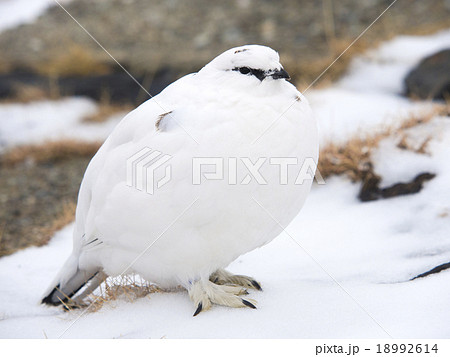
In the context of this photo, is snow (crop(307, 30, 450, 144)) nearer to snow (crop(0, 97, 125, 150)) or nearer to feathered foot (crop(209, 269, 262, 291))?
feathered foot (crop(209, 269, 262, 291))

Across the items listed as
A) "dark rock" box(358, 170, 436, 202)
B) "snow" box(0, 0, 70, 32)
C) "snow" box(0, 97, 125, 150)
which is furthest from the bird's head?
"snow" box(0, 0, 70, 32)

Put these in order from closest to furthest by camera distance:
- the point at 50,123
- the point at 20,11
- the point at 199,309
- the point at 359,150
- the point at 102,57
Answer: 1. the point at 199,309
2. the point at 359,150
3. the point at 50,123
4. the point at 102,57
5. the point at 20,11

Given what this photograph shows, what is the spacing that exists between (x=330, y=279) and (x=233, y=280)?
498 millimetres

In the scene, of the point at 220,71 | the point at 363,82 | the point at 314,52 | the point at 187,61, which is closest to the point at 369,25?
the point at 314,52

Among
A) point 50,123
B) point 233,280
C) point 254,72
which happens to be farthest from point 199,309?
point 50,123

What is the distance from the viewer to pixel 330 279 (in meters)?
2.81

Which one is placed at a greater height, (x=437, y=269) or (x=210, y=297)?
(x=437, y=269)

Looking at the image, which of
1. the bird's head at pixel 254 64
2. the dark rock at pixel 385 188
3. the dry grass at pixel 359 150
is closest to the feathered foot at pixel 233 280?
the bird's head at pixel 254 64

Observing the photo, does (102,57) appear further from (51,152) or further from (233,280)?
(233,280)

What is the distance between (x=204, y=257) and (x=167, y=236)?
195mm

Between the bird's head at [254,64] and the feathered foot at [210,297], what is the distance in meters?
0.98

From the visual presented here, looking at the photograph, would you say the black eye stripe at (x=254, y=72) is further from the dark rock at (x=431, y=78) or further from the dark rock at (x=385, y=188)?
the dark rock at (x=431, y=78)

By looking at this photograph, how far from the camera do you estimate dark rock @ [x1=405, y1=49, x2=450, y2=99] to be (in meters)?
5.43

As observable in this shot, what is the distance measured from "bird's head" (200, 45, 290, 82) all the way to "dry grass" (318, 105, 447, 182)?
1.67 meters
